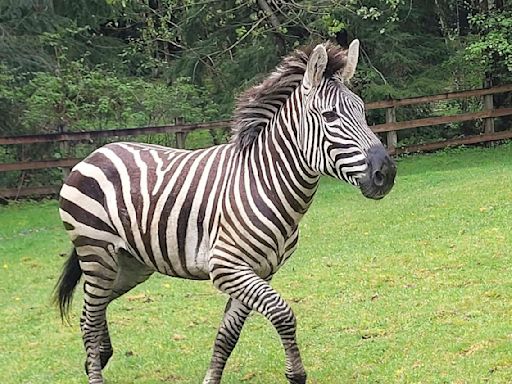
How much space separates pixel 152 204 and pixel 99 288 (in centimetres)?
72

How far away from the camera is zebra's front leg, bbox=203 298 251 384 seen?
4996 millimetres

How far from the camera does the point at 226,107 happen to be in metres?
18.3

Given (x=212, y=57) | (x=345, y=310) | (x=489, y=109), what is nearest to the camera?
(x=345, y=310)

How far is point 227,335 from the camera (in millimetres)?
5047

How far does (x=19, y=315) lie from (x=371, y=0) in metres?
12.2

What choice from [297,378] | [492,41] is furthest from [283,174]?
[492,41]

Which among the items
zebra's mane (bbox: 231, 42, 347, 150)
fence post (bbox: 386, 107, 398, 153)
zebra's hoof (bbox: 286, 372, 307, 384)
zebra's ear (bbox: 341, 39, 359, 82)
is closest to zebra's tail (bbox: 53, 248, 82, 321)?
zebra's mane (bbox: 231, 42, 347, 150)

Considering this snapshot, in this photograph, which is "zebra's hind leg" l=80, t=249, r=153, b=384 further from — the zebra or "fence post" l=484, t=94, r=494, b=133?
"fence post" l=484, t=94, r=494, b=133

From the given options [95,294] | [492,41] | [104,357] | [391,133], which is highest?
[492,41]

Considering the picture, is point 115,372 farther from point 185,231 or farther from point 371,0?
point 371,0

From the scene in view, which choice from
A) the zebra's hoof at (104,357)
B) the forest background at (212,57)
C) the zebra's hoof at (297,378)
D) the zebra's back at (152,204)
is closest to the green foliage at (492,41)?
the forest background at (212,57)

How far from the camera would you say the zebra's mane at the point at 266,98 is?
16.0 feet

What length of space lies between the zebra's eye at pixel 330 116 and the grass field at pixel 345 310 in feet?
5.78

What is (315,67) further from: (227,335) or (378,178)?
(227,335)
